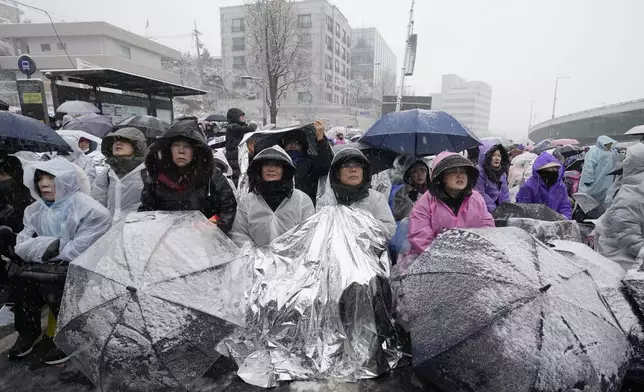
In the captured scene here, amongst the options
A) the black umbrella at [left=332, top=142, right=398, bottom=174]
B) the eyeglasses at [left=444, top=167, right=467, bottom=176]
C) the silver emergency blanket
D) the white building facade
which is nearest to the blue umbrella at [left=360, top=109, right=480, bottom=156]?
the black umbrella at [left=332, top=142, right=398, bottom=174]

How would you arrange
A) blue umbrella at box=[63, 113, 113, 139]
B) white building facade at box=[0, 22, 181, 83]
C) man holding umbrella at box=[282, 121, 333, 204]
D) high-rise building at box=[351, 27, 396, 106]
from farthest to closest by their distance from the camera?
high-rise building at box=[351, 27, 396, 106]
white building facade at box=[0, 22, 181, 83]
blue umbrella at box=[63, 113, 113, 139]
man holding umbrella at box=[282, 121, 333, 204]

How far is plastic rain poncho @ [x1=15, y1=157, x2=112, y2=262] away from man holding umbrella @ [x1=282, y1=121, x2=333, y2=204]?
211 centimetres

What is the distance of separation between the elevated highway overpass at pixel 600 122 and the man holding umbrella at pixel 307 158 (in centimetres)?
2377

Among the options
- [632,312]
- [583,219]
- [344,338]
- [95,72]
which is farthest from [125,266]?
[95,72]

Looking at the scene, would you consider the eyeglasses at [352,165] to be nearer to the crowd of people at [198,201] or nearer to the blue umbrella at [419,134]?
the crowd of people at [198,201]

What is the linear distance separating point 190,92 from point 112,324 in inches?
533

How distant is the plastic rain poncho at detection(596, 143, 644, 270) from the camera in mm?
2869

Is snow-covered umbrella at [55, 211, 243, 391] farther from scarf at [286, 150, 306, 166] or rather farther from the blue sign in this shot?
the blue sign

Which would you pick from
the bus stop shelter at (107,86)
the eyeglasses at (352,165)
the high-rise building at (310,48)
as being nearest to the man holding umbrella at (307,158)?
the eyeglasses at (352,165)

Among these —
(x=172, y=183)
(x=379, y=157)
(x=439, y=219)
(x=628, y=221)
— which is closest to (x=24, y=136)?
(x=172, y=183)

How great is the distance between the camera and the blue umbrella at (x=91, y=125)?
8086mm

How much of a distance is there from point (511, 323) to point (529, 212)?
224 cm

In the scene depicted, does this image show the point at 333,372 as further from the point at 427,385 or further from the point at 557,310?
the point at 557,310

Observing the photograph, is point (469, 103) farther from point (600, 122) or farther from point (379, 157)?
point (379, 157)
